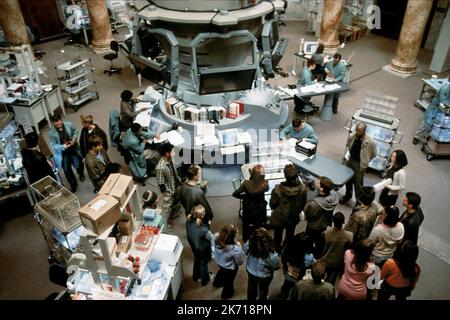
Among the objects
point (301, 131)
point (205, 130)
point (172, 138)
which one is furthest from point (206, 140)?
point (301, 131)

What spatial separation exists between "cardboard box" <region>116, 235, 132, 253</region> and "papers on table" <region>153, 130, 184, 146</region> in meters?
3.56

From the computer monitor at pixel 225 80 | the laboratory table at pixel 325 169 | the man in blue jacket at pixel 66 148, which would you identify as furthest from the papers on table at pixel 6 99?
the laboratory table at pixel 325 169

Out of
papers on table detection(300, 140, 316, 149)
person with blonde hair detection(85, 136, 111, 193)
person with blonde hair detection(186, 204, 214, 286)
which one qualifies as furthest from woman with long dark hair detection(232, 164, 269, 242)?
person with blonde hair detection(85, 136, 111, 193)

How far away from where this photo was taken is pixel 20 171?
287 inches

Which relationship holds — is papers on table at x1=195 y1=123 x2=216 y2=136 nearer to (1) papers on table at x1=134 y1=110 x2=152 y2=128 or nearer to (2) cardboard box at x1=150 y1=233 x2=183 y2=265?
(1) papers on table at x1=134 y1=110 x2=152 y2=128

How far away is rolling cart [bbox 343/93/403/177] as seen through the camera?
7832 mm

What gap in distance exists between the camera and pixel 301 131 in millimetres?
7641

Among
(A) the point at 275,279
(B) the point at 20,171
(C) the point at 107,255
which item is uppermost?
(C) the point at 107,255

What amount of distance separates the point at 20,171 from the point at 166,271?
3.93 metres

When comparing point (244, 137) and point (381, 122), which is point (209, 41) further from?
point (381, 122)

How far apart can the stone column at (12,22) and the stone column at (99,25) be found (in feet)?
8.14

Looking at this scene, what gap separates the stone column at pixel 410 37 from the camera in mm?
11445
